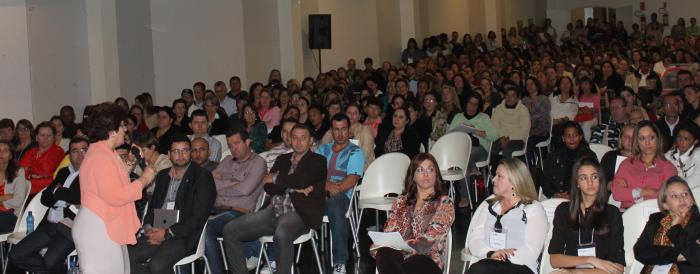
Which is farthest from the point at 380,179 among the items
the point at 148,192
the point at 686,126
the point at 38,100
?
the point at 38,100

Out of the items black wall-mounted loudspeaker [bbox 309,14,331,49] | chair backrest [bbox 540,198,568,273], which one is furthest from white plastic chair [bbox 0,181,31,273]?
black wall-mounted loudspeaker [bbox 309,14,331,49]

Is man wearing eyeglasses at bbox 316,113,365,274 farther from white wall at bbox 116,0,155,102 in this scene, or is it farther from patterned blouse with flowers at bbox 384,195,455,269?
white wall at bbox 116,0,155,102

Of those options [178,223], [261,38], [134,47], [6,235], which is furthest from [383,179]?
[261,38]

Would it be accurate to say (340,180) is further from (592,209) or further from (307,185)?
(592,209)

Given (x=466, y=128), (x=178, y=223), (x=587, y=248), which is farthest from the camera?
(x=466, y=128)

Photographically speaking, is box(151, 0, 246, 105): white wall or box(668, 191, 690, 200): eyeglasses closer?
box(668, 191, 690, 200): eyeglasses

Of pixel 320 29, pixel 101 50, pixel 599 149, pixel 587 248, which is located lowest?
pixel 587 248

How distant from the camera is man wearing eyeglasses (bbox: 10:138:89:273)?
18.2 feet

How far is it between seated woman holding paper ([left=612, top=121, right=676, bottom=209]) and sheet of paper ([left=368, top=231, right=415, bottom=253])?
1.55 metres

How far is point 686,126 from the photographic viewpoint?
20.0 feet

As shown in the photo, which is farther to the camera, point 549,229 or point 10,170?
point 10,170

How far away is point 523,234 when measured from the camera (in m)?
4.49

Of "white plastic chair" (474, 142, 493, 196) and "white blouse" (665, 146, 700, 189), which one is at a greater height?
"white blouse" (665, 146, 700, 189)

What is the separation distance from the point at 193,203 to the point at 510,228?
195 cm
